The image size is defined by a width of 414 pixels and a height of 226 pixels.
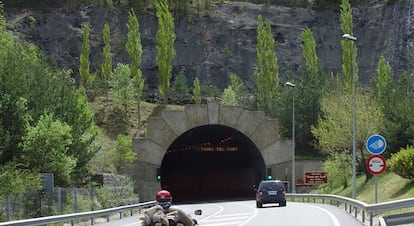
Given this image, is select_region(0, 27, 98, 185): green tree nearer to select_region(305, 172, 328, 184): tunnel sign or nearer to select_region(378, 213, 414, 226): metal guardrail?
select_region(305, 172, 328, 184): tunnel sign

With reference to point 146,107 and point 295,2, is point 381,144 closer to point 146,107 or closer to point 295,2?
point 146,107

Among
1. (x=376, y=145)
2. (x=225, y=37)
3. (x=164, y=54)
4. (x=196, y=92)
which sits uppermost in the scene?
(x=225, y=37)

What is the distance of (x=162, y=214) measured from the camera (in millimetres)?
11062

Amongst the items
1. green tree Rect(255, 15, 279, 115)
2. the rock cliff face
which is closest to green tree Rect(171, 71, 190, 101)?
the rock cliff face

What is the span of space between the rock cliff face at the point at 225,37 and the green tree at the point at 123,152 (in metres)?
40.4

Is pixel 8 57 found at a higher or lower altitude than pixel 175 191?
higher

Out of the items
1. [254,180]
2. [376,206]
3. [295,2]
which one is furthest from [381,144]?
[295,2]

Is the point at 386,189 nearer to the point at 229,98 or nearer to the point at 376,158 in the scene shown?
the point at 376,158

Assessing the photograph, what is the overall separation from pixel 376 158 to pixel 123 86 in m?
50.3

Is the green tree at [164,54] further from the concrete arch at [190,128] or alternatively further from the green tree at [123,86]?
the concrete arch at [190,128]

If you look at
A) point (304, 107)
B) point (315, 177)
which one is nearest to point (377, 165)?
point (315, 177)

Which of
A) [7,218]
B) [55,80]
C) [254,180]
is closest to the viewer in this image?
[7,218]

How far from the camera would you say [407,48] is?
9944cm

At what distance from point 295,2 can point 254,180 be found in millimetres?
46825
